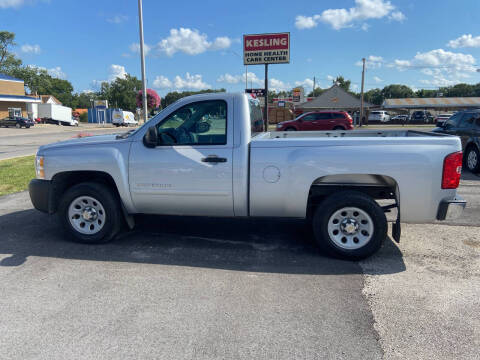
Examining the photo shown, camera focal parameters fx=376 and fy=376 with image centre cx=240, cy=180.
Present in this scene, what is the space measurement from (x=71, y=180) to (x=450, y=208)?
15.5ft

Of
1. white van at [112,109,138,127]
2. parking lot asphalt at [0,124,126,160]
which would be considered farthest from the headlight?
white van at [112,109,138,127]

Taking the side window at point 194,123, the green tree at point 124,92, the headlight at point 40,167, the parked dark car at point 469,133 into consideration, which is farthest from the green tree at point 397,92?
the headlight at point 40,167

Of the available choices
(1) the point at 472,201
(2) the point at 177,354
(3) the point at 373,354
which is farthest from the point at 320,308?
(1) the point at 472,201

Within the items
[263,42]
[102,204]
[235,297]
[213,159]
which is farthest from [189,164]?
[263,42]

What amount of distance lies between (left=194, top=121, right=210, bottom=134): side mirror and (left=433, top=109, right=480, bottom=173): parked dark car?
8.51 meters

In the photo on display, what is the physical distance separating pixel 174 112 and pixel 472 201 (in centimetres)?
594

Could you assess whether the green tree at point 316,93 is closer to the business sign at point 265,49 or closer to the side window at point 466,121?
the business sign at point 265,49

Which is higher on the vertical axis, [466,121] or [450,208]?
[466,121]

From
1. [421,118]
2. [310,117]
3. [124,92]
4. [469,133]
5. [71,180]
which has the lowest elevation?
[71,180]

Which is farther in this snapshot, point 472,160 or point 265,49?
point 265,49

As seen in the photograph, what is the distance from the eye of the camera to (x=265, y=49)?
2366cm

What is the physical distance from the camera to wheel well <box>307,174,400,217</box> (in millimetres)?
4320

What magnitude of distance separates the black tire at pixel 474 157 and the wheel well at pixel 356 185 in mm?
6945

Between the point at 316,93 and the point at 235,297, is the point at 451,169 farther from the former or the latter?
the point at 316,93
